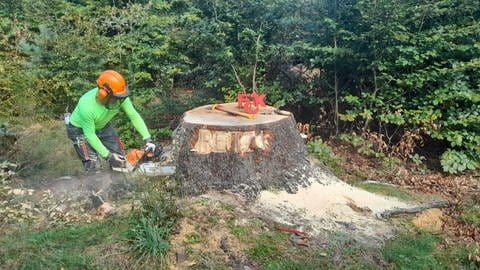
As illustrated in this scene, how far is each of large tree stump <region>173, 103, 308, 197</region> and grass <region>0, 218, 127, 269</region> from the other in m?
1.01

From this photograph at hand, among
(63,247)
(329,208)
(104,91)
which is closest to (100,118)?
(104,91)

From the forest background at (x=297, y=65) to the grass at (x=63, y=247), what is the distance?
3156 mm

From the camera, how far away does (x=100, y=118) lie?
16.2ft

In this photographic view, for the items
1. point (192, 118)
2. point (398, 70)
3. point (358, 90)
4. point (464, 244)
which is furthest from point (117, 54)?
point (464, 244)

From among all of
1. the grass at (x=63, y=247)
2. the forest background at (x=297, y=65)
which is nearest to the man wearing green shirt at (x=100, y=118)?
the grass at (x=63, y=247)

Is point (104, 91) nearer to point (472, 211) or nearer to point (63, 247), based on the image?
point (63, 247)

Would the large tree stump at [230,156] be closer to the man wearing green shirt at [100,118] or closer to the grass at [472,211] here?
the man wearing green shirt at [100,118]

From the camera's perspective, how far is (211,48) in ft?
24.1

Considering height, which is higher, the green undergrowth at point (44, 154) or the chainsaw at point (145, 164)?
the chainsaw at point (145, 164)

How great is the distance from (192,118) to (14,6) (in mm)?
8434

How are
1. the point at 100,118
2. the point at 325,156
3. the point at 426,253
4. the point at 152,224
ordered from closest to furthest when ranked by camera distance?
the point at 152,224 < the point at 426,253 < the point at 100,118 < the point at 325,156

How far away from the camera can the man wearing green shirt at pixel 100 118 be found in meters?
4.58

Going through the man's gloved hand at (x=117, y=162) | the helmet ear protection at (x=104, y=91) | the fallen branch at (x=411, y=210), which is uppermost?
the helmet ear protection at (x=104, y=91)

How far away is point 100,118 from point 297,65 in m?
3.95
